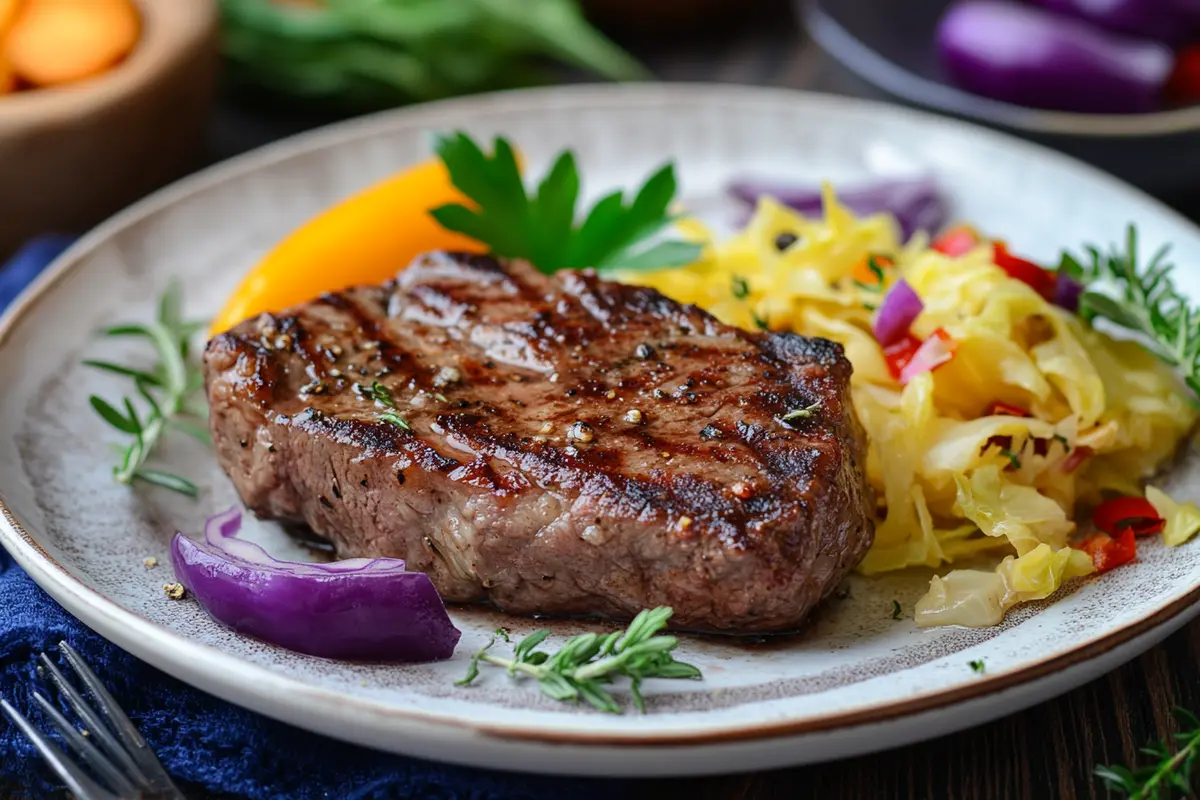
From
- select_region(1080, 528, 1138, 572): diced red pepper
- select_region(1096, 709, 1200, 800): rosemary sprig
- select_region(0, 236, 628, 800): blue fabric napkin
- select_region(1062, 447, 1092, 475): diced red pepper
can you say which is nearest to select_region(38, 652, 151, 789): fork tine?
select_region(0, 236, 628, 800): blue fabric napkin

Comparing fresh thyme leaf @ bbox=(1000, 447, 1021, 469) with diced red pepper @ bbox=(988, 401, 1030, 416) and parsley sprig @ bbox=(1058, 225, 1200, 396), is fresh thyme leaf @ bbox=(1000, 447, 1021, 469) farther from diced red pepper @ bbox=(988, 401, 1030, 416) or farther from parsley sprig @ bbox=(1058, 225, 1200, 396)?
parsley sprig @ bbox=(1058, 225, 1200, 396)

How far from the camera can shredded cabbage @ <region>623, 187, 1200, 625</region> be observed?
418 cm

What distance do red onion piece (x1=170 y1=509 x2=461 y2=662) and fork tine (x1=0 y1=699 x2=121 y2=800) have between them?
0.61 metres

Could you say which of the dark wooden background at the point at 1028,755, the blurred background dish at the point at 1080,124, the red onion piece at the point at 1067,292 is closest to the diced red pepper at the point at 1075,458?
the dark wooden background at the point at 1028,755

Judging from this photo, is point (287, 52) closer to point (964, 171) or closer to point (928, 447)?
point (964, 171)

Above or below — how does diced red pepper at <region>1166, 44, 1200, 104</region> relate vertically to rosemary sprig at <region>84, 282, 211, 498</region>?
above

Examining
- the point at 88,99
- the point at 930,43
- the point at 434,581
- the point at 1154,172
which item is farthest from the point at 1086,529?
the point at 88,99

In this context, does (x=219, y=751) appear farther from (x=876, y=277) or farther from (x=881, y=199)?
(x=881, y=199)

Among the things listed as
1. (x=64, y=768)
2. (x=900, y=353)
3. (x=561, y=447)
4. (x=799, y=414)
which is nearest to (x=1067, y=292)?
(x=900, y=353)

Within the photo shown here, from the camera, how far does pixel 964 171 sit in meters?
6.49

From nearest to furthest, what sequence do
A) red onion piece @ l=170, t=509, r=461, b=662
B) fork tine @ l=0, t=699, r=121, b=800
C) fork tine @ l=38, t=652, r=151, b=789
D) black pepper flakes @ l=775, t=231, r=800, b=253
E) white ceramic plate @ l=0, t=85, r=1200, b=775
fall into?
white ceramic plate @ l=0, t=85, r=1200, b=775 < fork tine @ l=0, t=699, r=121, b=800 < fork tine @ l=38, t=652, r=151, b=789 < red onion piece @ l=170, t=509, r=461, b=662 < black pepper flakes @ l=775, t=231, r=800, b=253

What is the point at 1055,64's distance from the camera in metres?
7.02

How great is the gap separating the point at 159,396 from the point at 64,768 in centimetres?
215

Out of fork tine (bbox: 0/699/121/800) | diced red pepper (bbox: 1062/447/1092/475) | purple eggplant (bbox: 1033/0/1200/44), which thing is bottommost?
fork tine (bbox: 0/699/121/800)
